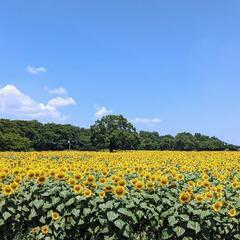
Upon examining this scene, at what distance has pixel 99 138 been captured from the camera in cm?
6838

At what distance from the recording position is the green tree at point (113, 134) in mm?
67375

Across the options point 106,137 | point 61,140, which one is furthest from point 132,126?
point 61,140

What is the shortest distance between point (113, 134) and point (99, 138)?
107 inches

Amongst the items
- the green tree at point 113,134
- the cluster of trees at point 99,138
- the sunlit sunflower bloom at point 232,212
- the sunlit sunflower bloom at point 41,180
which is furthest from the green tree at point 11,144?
the sunlit sunflower bloom at point 232,212

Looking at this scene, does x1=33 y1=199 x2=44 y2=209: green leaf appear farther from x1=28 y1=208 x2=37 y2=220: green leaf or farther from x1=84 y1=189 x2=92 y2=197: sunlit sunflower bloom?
x1=84 y1=189 x2=92 y2=197: sunlit sunflower bloom

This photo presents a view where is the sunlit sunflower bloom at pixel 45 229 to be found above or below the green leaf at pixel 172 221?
below

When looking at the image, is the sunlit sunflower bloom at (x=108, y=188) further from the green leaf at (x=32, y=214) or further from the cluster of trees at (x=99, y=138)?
the cluster of trees at (x=99, y=138)

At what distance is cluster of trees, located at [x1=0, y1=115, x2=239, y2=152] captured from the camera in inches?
2707

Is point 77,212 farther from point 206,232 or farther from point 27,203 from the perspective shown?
point 206,232

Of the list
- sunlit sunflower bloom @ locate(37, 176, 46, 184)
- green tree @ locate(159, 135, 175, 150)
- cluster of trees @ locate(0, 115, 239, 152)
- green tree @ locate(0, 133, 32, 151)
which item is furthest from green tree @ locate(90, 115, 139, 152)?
sunlit sunflower bloom @ locate(37, 176, 46, 184)

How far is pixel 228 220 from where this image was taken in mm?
7879

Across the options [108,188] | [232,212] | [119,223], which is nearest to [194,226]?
[232,212]

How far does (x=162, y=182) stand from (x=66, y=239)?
2.04 m

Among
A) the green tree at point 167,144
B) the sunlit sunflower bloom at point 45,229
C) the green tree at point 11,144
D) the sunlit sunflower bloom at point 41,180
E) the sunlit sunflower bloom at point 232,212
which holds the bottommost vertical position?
the sunlit sunflower bloom at point 45,229
